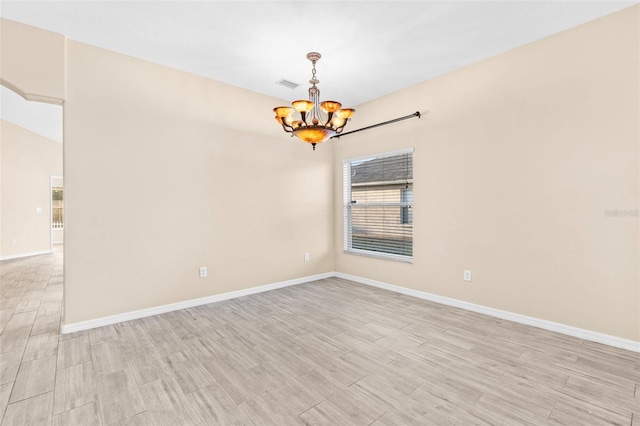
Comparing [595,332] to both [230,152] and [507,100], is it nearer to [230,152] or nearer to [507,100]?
[507,100]

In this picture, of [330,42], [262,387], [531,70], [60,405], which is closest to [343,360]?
[262,387]

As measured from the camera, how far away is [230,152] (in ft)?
13.1

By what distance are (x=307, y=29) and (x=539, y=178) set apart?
8.86ft

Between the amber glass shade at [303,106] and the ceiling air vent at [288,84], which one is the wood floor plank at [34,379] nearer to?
the amber glass shade at [303,106]

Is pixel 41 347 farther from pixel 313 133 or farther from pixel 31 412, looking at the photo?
pixel 313 133

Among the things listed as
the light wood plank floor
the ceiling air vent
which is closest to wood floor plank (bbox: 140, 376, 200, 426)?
the light wood plank floor

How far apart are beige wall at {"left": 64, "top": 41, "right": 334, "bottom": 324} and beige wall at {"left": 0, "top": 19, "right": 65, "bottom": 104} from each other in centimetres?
11

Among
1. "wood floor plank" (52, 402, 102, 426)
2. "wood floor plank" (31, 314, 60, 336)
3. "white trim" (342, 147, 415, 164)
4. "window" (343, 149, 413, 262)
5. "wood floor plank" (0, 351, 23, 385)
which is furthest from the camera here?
"window" (343, 149, 413, 262)

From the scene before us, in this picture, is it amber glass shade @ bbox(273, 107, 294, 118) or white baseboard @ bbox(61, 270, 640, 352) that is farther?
amber glass shade @ bbox(273, 107, 294, 118)

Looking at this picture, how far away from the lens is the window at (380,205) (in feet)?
14.0

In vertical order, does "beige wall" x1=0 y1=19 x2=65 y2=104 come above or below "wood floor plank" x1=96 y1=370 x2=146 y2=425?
above

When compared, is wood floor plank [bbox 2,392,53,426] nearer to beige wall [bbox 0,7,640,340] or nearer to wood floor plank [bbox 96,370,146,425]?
wood floor plank [bbox 96,370,146,425]

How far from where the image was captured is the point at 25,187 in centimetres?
714

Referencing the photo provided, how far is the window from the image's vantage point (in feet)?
14.0
